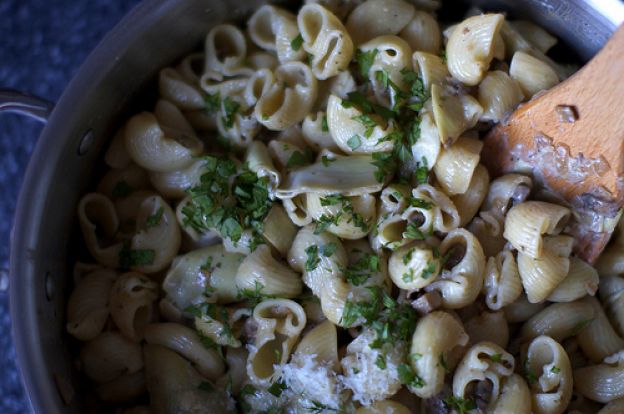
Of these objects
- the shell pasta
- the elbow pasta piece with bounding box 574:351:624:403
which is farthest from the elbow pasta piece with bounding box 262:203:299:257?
the elbow pasta piece with bounding box 574:351:624:403

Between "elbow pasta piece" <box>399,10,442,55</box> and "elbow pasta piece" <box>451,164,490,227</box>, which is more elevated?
"elbow pasta piece" <box>399,10,442,55</box>

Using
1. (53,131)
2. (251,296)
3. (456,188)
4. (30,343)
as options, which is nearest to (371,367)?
(251,296)

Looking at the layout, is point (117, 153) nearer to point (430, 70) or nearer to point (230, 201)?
point (230, 201)

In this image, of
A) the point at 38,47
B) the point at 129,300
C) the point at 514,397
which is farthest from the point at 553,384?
the point at 38,47

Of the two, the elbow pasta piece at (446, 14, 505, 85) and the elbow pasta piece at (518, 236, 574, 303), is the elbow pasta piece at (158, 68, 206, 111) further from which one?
the elbow pasta piece at (518, 236, 574, 303)

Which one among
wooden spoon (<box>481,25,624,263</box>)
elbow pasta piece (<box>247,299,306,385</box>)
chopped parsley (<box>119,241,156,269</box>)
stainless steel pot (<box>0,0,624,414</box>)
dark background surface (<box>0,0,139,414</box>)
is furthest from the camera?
dark background surface (<box>0,0,139,414</box>)

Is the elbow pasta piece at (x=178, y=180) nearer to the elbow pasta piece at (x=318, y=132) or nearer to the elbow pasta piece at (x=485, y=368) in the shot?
the elbow pasta piece at (x=318, y=132)
